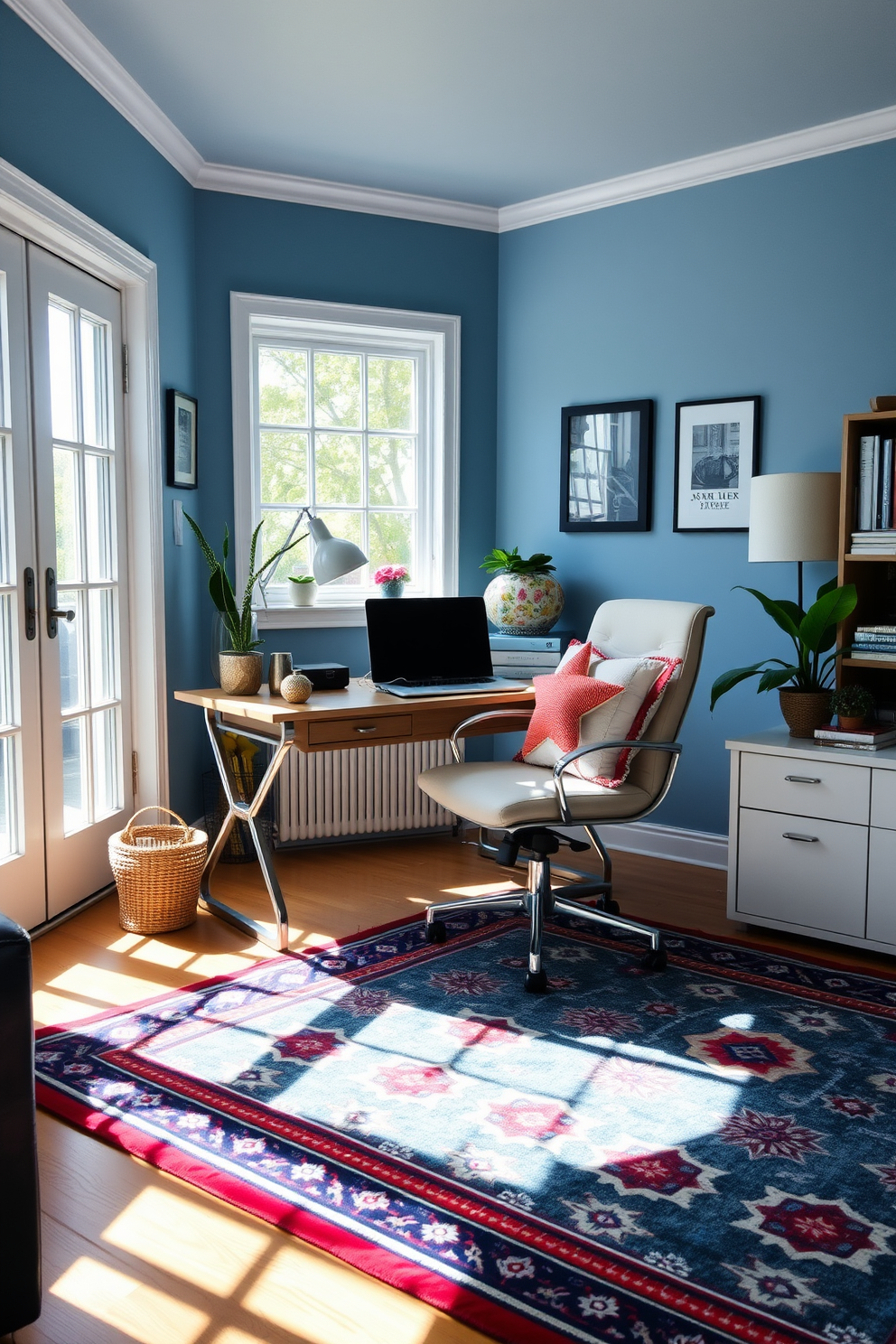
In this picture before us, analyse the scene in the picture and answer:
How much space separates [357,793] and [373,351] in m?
1.78

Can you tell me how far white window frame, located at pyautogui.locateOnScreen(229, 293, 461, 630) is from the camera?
4.11 m

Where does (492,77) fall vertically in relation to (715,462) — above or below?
above

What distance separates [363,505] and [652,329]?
1.31 meters

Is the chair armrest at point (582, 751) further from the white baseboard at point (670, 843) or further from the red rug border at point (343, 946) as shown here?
the white baseboard at point (670, 843)

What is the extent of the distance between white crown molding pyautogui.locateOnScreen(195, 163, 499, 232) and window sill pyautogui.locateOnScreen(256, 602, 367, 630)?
5.06 feet


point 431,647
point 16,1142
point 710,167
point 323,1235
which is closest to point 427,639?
point 431,647

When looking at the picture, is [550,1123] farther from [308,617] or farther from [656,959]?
[308,617]

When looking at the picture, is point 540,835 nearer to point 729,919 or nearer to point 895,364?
point 729,919

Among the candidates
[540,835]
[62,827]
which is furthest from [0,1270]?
[62,827]

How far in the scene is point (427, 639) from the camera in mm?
3566

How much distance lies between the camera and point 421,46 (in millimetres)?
3084

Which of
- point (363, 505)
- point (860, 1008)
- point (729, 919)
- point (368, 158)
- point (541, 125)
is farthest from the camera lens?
point (363, 505)

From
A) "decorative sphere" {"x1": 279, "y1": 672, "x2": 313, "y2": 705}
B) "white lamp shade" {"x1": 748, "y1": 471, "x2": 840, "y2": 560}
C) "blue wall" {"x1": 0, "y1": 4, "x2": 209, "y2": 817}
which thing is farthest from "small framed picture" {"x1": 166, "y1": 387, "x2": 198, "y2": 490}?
"white lamp shade" {"x1": 748, "y1": 471, "x2": 840, "y2": 560}

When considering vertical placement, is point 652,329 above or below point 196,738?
above
